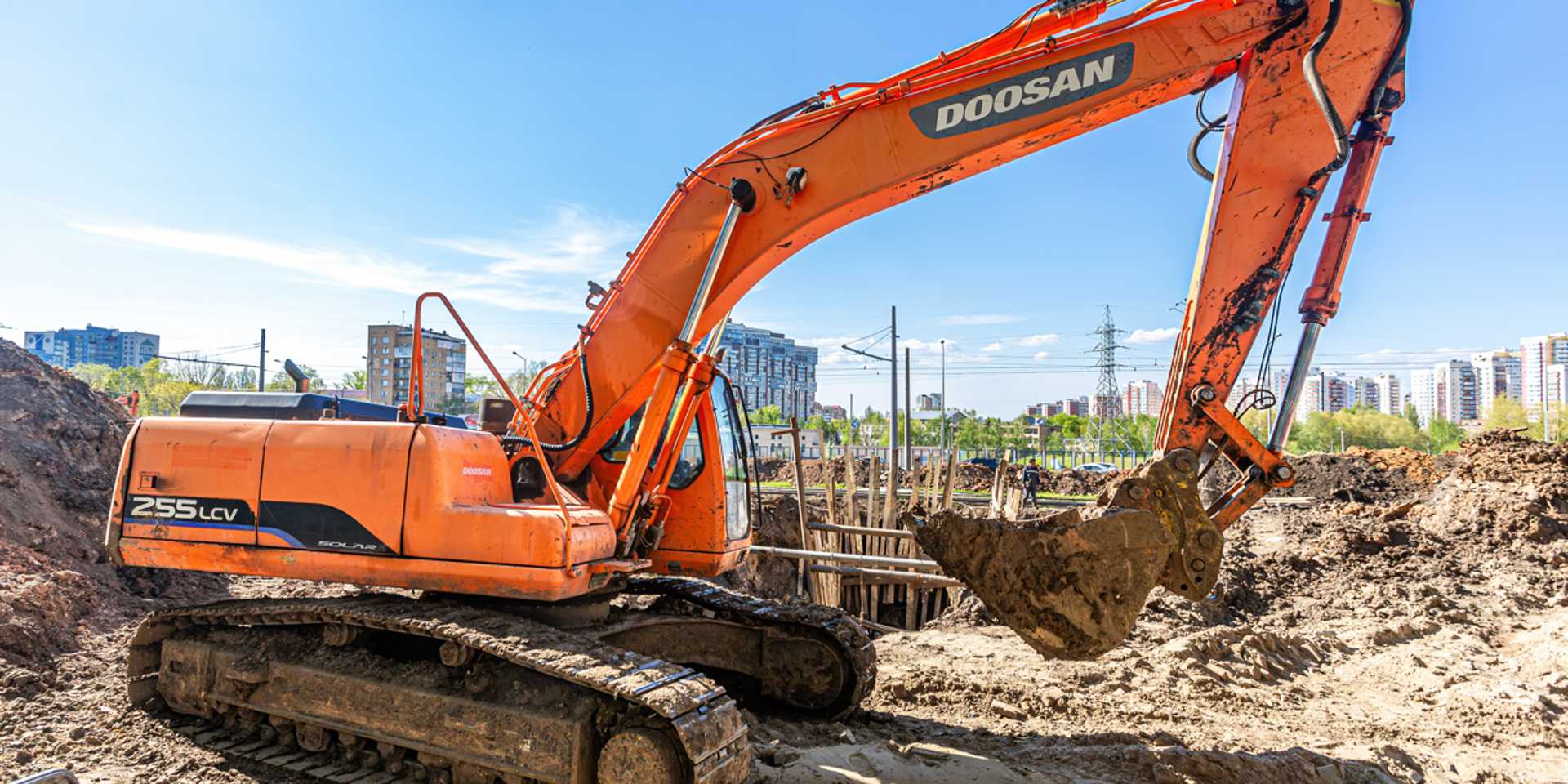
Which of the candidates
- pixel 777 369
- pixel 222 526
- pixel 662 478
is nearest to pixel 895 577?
pixel 662 478

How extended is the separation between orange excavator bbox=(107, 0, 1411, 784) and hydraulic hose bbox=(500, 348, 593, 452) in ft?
0.07

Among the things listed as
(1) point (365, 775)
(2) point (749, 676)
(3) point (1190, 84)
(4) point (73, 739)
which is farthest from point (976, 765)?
(4) point (73, 739)

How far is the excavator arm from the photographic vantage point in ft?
14.0

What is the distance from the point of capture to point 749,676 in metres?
6.32

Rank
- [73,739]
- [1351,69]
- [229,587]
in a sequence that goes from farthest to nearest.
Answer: [229,587], [73,739], [1351,69]

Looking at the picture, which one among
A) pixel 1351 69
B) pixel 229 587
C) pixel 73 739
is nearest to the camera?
pixel 1351 69

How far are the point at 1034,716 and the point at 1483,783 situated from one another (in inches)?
99.2

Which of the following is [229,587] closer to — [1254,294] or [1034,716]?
[1034,716]

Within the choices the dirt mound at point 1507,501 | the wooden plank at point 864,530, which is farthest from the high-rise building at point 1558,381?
the wooden plank at point 864,530

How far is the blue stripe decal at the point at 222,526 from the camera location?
4.97 meters

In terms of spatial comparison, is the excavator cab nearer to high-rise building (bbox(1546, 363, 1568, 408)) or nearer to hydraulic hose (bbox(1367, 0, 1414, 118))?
hydraulic hose (bbox(1367, 0, 1414, 118))

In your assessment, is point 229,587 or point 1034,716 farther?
point 229,587

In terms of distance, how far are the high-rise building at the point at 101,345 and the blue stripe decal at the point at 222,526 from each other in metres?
101

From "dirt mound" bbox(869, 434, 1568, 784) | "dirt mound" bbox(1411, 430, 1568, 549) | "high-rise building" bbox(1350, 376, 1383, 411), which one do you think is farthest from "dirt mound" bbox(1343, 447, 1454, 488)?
"high-rise building" bbox(1350, 376, 1383, 411)
